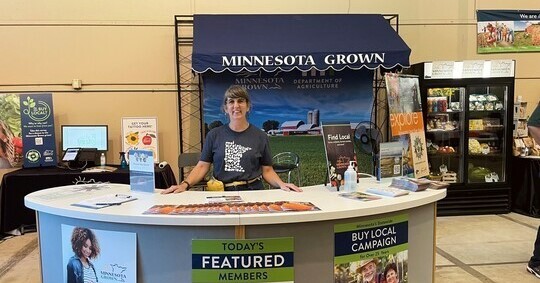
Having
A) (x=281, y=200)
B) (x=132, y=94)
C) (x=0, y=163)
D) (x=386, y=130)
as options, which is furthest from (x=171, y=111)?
(x=281, y=200)

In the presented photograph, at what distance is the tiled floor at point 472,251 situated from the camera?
12.1 feet

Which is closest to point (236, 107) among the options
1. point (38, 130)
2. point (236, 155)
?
point (236, 155)

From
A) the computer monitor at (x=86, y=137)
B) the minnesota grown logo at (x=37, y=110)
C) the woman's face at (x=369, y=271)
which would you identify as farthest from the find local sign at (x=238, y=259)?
the minnesota grown logo at (x=37, y=110)

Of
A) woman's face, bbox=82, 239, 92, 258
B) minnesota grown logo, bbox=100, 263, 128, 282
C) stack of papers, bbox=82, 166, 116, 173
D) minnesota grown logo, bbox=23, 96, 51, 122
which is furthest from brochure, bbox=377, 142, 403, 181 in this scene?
minnesota grown logo, bbox=23, 96, 51, 122

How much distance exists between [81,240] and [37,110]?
12.2 ft

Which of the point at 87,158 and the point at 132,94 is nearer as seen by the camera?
the point at 87,158

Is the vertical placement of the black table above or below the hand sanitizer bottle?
below

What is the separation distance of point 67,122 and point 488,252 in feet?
17.0

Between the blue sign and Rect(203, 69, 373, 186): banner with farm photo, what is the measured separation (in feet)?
6.26

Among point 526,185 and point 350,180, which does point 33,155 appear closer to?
point 350,180

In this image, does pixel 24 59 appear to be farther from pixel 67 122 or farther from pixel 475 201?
pixel 475 201

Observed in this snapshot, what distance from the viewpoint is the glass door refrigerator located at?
18.1 ft

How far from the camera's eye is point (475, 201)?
224 inches

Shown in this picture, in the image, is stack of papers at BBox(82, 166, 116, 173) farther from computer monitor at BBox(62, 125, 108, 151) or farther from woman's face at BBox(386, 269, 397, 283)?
woman's face at BBox(386, 269, 397, 283)
